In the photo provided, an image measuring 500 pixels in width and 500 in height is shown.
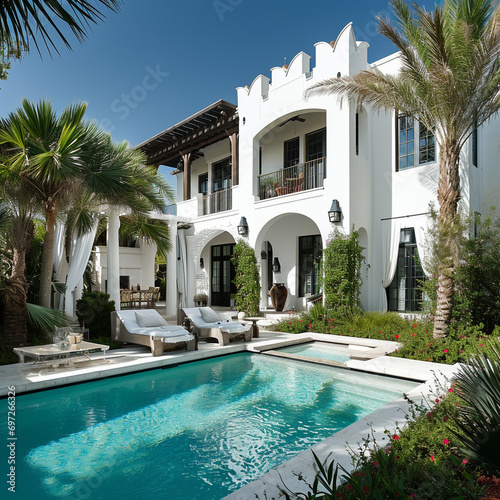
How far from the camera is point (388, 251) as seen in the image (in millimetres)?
11062

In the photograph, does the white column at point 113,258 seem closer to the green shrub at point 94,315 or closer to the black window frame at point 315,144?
the green shrub at point 94,315

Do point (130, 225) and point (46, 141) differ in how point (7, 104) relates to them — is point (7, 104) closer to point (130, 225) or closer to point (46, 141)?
point (46, 141)

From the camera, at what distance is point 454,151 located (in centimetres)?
741

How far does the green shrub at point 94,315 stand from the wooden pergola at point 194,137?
23.3 feet

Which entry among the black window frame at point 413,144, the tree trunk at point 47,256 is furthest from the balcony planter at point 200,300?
the black window frame at point 413,144

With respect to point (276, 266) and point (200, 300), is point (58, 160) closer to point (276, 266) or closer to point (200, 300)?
point (276, 266)

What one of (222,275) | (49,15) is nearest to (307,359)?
(49,15)

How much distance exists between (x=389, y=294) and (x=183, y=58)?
9452mm

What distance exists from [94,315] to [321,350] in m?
5.66

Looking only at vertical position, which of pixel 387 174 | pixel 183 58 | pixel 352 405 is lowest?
pixel 352 405

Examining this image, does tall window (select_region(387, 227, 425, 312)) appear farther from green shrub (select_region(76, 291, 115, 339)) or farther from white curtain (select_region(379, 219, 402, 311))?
green shrub (select_region(76, 291, 115, 339))

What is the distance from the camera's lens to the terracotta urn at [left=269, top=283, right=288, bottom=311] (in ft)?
46.6

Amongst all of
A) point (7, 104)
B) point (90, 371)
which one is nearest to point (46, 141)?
point (7, 104)

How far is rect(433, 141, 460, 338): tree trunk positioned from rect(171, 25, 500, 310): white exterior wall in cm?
291
